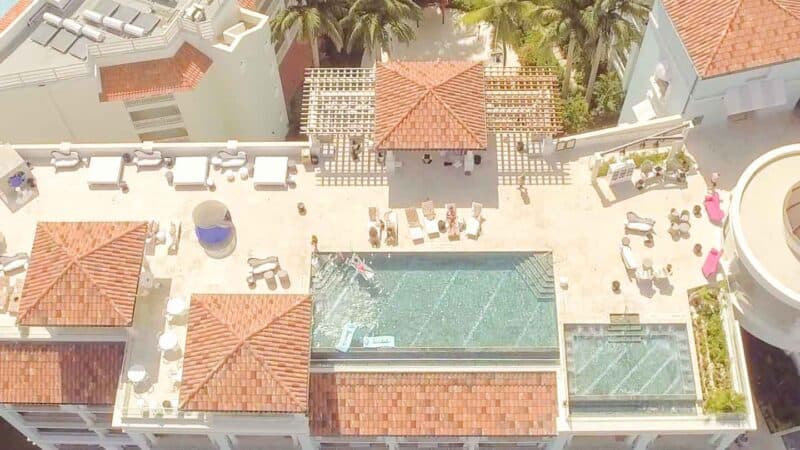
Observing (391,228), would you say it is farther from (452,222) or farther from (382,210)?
(452,222)

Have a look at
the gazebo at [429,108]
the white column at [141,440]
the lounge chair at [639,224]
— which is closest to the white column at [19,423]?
the white column at [141,440]

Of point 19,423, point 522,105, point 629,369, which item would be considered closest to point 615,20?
point 522,105

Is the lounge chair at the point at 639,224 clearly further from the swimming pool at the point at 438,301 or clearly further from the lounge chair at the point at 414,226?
the lounge chair at the point at 414,226

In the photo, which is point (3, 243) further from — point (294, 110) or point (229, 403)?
point (294, 110)

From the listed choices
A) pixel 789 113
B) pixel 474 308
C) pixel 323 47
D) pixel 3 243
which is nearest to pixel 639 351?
pixel 474 308

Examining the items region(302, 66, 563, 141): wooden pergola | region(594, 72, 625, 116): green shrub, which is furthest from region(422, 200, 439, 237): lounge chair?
region(594, 72, 625, 116): green shrub

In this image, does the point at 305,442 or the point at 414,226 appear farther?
the point at 414,226

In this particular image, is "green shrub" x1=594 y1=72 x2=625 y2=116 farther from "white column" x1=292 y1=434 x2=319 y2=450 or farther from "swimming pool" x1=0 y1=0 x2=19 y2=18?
"swimming pool" x1=0 y1=0 x2=19 y2=18
